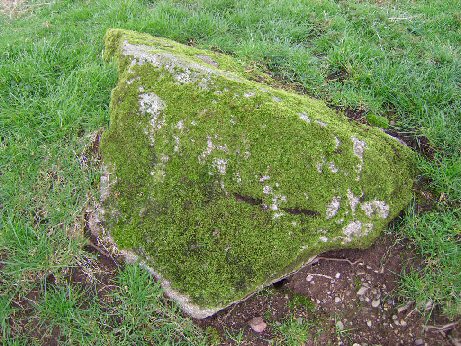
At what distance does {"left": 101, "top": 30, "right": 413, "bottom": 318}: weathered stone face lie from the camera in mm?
2531

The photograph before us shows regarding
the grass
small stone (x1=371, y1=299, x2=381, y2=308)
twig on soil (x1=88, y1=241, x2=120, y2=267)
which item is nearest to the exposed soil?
small stone (x1=371, y1=299, x2=381, y2=308)

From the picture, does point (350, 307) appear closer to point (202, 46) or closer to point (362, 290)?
point (362, 290)

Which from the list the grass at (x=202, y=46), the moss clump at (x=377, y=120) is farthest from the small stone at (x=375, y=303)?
the moss clump at (x=377, y=120)

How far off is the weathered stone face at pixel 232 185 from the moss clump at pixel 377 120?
42 centimetres

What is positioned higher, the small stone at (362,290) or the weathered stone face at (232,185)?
the weathered stone face at (232,185)

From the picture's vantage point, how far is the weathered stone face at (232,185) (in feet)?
8.30

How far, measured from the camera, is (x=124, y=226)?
2.66m

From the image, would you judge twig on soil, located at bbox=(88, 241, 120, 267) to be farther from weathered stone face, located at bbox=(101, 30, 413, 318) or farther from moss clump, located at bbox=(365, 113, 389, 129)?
moss clump, located at bbox=(365, 113, 389, 129)

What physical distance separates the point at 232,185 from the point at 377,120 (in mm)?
1463

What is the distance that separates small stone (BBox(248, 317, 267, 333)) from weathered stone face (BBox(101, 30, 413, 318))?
0.19m

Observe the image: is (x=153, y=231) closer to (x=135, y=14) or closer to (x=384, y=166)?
(x=384, y=166)

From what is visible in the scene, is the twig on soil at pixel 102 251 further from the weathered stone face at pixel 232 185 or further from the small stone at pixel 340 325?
the small stone at pixel 340 325

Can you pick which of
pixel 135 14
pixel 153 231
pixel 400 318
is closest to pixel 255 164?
pixel 153 231

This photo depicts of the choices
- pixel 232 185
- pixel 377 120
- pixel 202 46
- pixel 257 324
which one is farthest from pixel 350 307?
pixel 202 46
